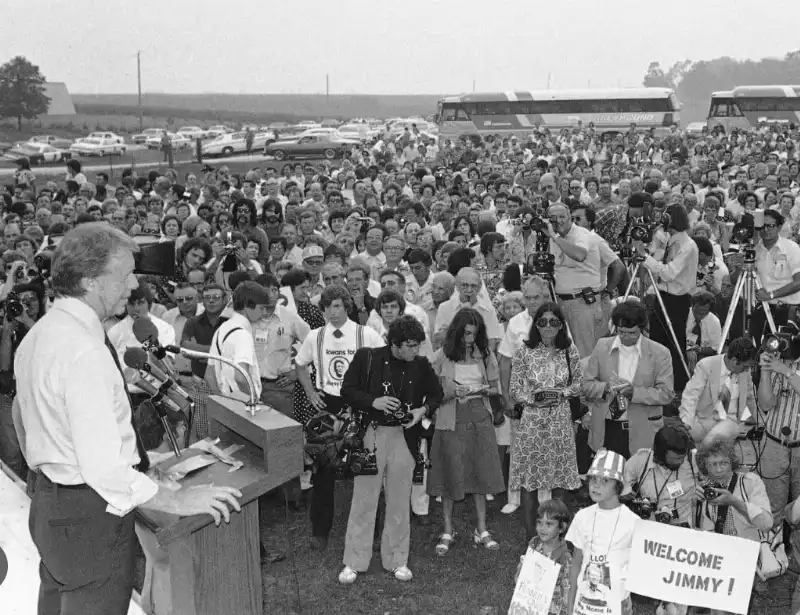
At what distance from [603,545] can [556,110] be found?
40982mm

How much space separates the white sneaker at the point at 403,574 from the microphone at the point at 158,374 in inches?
113

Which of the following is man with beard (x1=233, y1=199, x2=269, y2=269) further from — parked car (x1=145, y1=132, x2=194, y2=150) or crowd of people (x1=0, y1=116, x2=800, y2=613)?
A: parked car (x1=145, y1=132, x2=194, y2=150)

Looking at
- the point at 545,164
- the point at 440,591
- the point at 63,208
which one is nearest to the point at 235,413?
the point at 440,591

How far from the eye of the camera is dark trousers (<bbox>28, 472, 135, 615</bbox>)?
2602 mm

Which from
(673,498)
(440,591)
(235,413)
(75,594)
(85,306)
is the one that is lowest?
(440,591)

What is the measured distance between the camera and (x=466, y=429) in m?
5.98

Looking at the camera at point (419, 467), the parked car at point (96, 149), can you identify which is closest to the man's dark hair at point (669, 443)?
the camera at point (419, 467)

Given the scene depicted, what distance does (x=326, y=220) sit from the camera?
42.5 ft

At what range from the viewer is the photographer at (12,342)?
620 cm

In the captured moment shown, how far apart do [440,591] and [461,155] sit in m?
21.8

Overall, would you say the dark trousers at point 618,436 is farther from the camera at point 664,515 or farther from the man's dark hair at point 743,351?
the camera at point 664,515

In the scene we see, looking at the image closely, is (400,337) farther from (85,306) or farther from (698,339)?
(698,339)

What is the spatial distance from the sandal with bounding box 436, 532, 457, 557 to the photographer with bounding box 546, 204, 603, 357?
2196mm

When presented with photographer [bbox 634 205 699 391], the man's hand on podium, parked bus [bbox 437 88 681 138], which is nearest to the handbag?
photographer [bbox 634 205 699 391]
